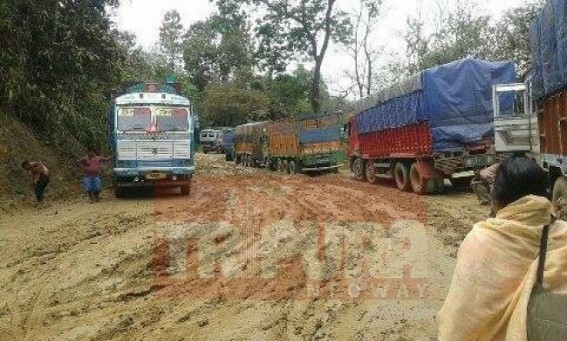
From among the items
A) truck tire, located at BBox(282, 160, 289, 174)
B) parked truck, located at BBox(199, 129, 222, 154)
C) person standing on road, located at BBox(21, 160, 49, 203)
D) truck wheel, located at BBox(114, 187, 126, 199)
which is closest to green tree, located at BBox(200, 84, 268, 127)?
parked truck, located at BBox(199, 129, 222, 154)

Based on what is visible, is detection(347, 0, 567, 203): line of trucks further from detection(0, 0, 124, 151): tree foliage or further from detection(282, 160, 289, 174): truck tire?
detection(0, 0, 124, 151): tree foliage

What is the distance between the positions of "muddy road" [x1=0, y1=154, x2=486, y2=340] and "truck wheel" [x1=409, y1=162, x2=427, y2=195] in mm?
2020

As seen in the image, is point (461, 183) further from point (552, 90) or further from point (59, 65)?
point (59, 65)

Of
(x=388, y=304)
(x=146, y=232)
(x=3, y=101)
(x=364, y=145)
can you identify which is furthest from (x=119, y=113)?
(x=388, y=304)

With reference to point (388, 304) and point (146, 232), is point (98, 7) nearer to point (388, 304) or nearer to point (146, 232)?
point (146, 232)

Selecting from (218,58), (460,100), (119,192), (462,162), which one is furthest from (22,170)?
(218,58)

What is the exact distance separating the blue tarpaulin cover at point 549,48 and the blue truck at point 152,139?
8.84m

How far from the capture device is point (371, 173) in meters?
19.2

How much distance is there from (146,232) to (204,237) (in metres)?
1.19

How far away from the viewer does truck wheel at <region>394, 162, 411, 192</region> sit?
1556cm

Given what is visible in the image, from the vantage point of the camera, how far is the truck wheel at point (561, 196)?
313 inches

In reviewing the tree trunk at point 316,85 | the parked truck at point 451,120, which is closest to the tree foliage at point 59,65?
the parked truck at point 451,120

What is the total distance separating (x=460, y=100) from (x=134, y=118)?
818cm

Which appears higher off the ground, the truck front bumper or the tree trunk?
the tree trunk
